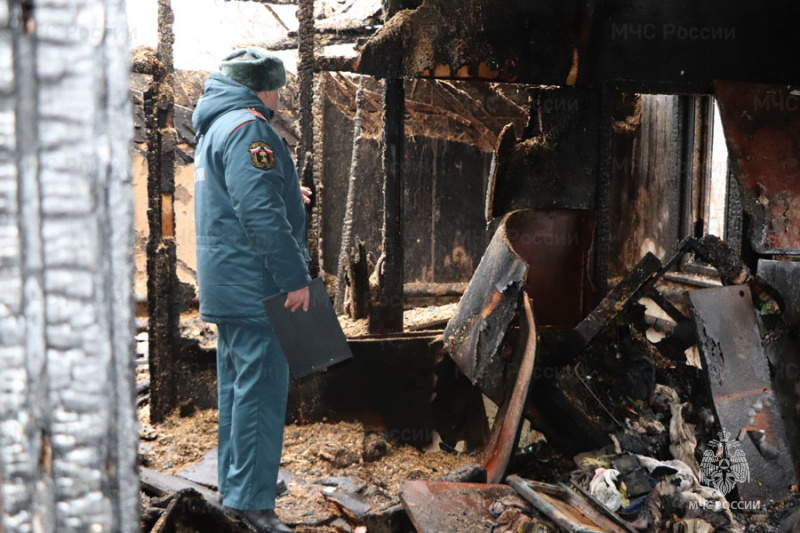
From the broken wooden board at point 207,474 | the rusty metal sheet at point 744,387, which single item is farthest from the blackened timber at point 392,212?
the rusty metal sheet at point 744,387

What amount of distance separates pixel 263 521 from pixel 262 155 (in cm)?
147

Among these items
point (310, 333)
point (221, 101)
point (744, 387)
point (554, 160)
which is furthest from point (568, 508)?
point (221, 101)

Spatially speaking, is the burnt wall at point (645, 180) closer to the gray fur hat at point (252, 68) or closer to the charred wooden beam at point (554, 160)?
the charred wooden beam at point (554, 160)

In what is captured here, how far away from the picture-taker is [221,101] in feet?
9.16

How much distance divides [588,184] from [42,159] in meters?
3.71

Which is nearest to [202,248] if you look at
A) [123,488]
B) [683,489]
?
[123,488]

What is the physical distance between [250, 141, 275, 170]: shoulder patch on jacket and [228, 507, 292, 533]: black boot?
1.40m

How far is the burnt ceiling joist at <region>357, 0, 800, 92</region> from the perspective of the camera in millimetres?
3764

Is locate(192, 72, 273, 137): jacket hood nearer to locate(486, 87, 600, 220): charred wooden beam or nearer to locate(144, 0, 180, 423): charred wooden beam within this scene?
locate(144, 0, 180, 423): charred wooden beam

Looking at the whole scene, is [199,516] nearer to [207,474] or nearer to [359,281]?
[207,474]

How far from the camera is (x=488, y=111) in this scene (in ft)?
24.4

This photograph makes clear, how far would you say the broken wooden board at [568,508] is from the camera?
2570mm

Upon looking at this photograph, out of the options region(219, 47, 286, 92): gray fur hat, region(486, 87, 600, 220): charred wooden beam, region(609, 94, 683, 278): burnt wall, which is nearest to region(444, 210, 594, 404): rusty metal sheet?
region(486, 87, 600, 220): charred wooden beam

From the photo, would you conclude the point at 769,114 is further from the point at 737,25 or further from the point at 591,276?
the point at 591,276
